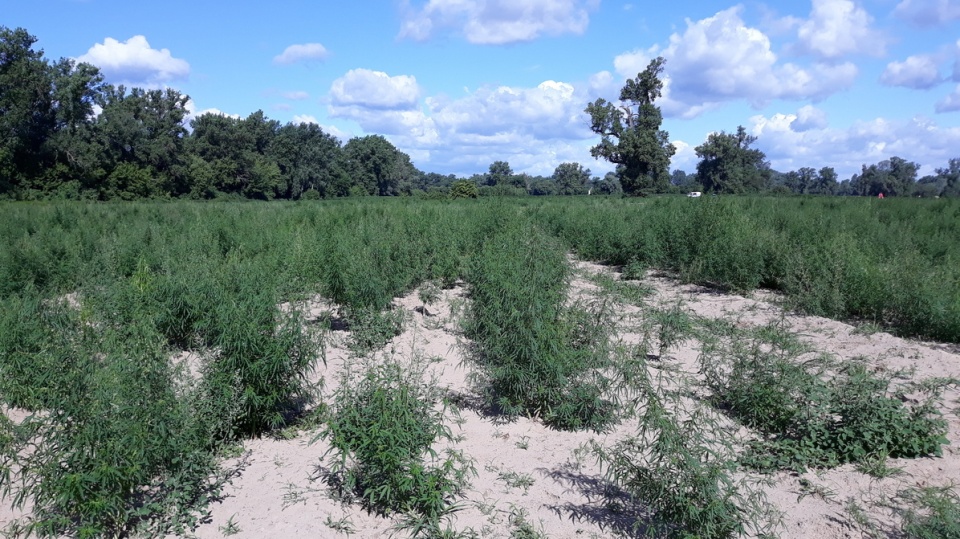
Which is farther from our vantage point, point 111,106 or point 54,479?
point 111,106

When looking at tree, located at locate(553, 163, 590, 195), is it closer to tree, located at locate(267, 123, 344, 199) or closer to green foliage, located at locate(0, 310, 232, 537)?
tree, located at locate(267, 123, 344, 199)

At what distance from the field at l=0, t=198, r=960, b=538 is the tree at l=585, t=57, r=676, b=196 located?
3004cm

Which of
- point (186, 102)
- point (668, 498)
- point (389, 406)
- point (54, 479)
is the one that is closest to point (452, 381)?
point (389, 406)

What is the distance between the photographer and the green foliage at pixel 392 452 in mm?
3857

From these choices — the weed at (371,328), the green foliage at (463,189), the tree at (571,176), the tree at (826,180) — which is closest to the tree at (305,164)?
the green foliage at (463,189)

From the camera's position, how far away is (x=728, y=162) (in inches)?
1981

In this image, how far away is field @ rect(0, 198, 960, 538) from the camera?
3645 millimetres

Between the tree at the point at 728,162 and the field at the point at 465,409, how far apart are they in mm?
43599

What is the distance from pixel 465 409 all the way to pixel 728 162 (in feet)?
165

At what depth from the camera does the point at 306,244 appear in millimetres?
9734

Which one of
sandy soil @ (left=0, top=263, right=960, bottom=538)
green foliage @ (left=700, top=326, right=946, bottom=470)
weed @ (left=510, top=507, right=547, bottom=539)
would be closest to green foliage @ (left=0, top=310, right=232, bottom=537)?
→ sandy soil @ (left=0, top=263, right=960, bottom=538)

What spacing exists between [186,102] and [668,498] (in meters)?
48.1

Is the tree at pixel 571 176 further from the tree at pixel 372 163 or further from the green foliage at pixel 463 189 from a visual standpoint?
the green foliage at pixel 463 189

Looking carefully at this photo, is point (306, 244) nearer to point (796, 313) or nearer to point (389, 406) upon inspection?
point (389, 406)
